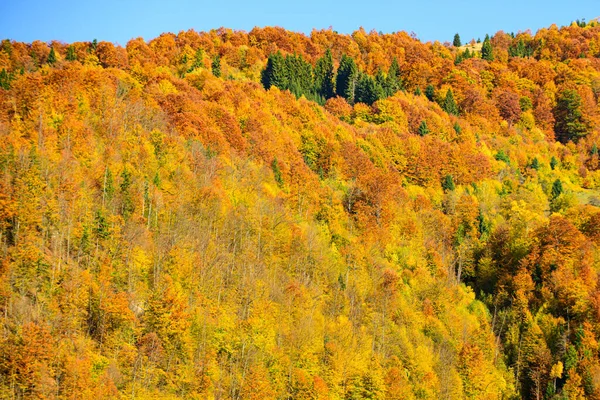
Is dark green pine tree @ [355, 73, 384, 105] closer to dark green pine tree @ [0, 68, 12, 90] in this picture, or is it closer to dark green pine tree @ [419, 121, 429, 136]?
dark green pine tree @ [419, 121, 429, 136]

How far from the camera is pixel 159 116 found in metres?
99.0

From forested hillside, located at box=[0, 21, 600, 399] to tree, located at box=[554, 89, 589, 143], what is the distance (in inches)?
36.2

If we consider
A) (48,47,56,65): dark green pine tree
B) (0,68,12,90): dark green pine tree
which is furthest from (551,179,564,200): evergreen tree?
(48,47,56,65): dark green pine tree

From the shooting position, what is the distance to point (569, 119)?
152 meters

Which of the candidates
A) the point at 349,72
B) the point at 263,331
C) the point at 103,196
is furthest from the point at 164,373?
the point at 349,72

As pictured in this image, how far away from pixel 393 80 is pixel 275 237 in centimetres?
7710

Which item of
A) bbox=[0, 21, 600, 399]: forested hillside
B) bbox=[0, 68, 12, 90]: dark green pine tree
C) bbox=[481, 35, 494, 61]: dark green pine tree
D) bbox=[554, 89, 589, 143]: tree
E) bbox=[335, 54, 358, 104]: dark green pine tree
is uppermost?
bbox=[481, 35, 494, 61]: dark green pine tree

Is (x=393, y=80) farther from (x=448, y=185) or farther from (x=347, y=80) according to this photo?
(x=448, y=185)

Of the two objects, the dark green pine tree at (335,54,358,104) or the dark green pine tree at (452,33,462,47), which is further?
the dark green pine tree at (452,33,462,47)

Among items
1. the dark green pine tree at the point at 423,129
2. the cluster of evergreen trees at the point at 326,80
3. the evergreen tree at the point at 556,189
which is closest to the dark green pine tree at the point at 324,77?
the cluster of evergreen trees at the point at 326,80

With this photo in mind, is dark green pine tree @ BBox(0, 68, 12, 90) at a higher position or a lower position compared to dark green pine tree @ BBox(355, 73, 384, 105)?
lower

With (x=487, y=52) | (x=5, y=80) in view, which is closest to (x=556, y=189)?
(x=487, y=52)

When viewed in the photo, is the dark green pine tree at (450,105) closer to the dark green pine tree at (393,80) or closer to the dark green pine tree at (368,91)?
the dark green pine tree at (393,80)

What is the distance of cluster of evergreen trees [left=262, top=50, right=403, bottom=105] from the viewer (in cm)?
14025
